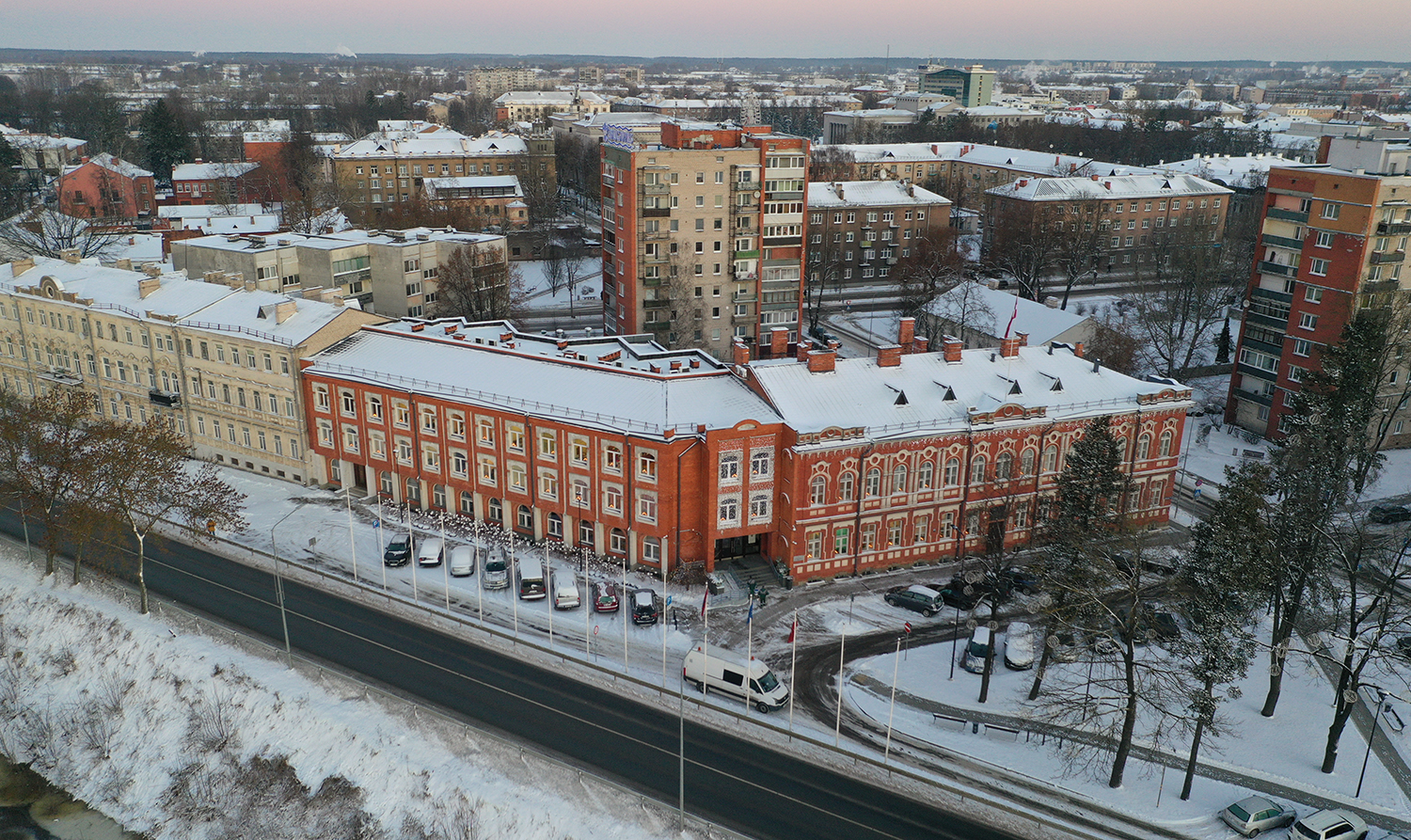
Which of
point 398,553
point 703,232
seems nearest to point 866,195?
point 703,232

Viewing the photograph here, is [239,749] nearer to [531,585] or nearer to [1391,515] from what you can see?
[531,585]

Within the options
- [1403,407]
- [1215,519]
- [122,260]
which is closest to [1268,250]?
[1403,407]

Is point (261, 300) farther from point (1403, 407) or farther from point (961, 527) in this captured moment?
point (1403, 407)

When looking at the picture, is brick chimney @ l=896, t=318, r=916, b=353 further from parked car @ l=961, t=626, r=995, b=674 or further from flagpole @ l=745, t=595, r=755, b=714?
parked car @ l=961, t=626, r=995, b=674

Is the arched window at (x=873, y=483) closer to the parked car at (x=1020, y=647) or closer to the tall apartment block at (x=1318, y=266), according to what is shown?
the parked car at (x=1020, y=647)

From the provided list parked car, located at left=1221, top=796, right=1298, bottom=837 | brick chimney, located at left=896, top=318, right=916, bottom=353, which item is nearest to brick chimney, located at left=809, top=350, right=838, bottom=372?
brick chimney, located at left=896, top=318, right=916, bottom=353

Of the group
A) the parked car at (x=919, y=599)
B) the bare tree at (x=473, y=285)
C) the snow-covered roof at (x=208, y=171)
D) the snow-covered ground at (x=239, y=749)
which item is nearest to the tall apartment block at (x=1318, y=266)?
the parked car at (x=919, y=599)
